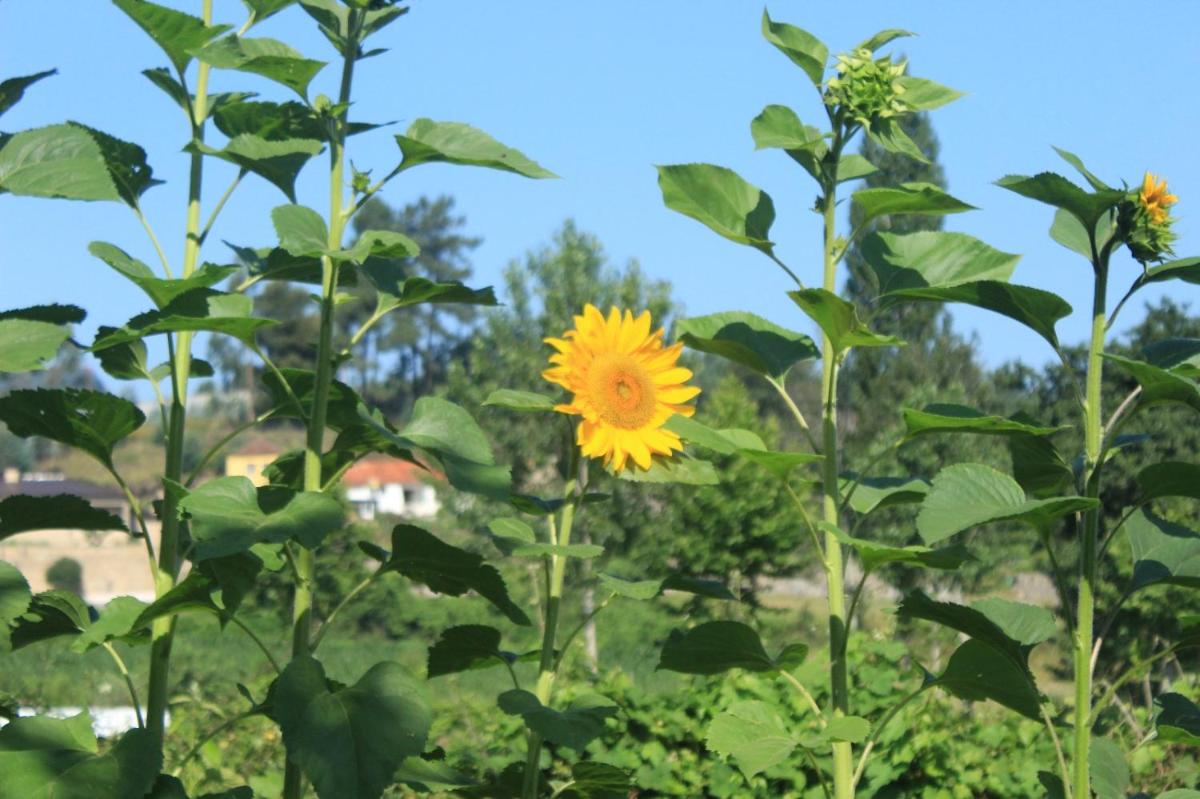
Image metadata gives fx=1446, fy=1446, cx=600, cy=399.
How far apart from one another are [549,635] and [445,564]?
29 cm

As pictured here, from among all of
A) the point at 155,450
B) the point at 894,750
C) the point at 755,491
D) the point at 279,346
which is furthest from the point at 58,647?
the point at 155,450

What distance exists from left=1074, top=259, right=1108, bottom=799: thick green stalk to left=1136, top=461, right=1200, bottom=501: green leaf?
0.34ft

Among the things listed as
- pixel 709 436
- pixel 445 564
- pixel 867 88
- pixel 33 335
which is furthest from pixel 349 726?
pixel 867 88

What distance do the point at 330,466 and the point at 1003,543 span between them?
90.4 feet

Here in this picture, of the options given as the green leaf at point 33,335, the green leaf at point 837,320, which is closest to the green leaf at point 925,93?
the green leaf at point 837,320

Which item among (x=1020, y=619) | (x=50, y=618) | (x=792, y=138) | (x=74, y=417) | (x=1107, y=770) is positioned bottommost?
(x=1107, y=770)

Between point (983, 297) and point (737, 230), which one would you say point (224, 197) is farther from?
point (983, 297)

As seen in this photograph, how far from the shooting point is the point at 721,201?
2.43 metres

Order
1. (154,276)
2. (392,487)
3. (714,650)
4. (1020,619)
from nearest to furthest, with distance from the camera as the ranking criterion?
(154,276), (714,650), (1020,619), (392,487)

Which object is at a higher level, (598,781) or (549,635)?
(549,635)

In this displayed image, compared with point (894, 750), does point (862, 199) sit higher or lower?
higher

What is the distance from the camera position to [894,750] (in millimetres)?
3721

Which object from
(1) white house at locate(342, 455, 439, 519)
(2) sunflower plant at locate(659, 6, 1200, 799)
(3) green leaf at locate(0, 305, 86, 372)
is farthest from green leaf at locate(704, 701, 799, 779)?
(1) white house at locate(342, 455, 439, 519)

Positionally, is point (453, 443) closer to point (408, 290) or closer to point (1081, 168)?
point (408, 290)
